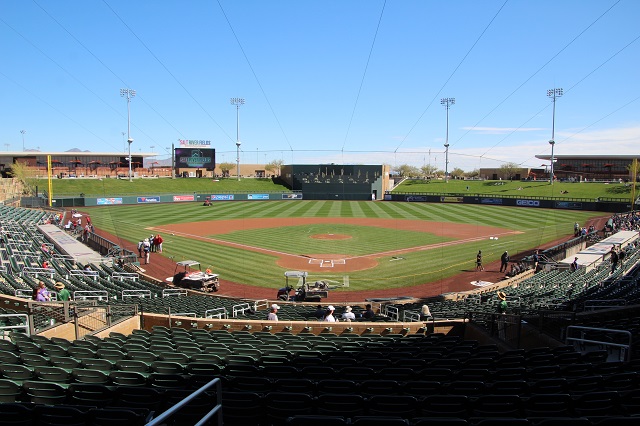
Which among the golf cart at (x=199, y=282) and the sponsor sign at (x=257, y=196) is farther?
the sponsor sign at (x=257, y=196)

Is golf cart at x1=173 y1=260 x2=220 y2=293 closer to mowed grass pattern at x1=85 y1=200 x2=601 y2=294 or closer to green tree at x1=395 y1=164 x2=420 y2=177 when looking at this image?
mowed grass pattern at x1=85 y1=200 x2=601 y2=294

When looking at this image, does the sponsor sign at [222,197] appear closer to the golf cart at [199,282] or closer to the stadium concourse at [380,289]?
the stadium concourse at [380,289]

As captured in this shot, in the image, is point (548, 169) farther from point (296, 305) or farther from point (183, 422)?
point (183, 422)

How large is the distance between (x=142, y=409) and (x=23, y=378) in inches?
104

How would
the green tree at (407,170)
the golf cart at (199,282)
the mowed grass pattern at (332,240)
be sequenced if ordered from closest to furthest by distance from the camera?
the golf cart at (199,282)
the mowed grass pattern at (332,240)
the green tree at (407,170)

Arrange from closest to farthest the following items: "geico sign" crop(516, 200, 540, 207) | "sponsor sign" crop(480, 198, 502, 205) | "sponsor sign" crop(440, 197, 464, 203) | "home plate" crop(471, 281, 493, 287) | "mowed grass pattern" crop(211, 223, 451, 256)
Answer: "home plate" crop(471, 281, 493, 287), "mowed grass pattern" crop(211, 223, 451, 256), "geico sign" crop(516, 200, 540, 207), "sponsor sign" crop(480, 198, 502, 205), "sponsor sign" crop(440, 197, 464, 203)

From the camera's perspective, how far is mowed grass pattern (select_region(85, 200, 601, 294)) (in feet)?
86.8

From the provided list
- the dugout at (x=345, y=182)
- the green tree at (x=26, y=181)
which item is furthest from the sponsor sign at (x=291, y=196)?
the green tree at (x=26, y=181)

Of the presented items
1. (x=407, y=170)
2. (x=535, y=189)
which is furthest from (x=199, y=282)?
(x=407, y=170)

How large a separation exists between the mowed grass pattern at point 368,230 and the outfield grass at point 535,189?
1794 centimetres

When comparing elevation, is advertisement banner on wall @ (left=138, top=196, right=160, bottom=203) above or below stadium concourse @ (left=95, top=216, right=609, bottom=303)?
above

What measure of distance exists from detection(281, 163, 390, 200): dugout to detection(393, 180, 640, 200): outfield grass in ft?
44.8

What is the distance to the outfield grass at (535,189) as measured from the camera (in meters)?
77.0

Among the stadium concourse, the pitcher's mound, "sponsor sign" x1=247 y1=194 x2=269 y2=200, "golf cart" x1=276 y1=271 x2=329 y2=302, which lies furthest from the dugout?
"golf cart" x1=276 y1=271 x2=329 y2=302
